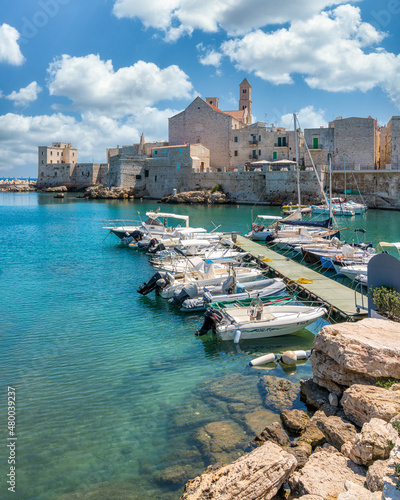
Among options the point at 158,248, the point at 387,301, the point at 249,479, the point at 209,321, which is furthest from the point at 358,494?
the point at 158,248

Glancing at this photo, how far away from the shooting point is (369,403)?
6.14m

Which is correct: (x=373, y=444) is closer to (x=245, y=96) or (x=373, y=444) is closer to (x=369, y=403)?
(x=369, y=403)

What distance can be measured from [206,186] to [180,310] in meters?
44.9

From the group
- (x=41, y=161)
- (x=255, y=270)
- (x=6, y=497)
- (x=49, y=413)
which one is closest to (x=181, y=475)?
(x=6, y=497)

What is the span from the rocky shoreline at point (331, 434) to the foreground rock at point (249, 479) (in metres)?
0.01

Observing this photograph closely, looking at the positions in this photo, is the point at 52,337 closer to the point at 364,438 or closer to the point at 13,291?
the point at 13,291

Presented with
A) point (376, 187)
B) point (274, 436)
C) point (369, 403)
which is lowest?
point (274, 436)

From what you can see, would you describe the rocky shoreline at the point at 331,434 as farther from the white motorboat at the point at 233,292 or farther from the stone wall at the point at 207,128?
the stone wall at the point at 207,128

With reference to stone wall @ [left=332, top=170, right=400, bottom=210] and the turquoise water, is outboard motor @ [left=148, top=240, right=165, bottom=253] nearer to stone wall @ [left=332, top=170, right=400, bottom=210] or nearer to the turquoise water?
the turquoise water

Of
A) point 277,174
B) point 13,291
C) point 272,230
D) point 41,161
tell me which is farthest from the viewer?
point 41,161

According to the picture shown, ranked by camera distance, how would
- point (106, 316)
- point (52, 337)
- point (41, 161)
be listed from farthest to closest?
1. point (41, 161)
2. point (106, 316)
3. point (52, 337)

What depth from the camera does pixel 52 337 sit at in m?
11.6

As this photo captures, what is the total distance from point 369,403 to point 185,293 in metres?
8.61

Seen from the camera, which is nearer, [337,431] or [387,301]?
[337,431]
